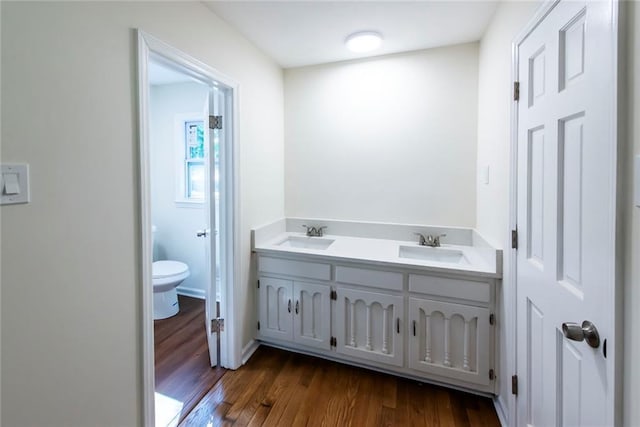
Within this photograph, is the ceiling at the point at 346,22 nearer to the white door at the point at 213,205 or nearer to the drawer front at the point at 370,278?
the white door at the point at 213,205

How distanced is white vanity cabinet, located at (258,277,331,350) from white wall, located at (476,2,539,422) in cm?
109

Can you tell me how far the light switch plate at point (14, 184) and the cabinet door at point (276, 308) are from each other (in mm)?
1567

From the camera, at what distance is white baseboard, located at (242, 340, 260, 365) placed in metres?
2.17

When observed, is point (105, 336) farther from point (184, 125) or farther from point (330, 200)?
point (184, 125)

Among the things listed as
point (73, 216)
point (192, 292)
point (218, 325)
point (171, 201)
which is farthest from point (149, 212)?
point (192, 292)

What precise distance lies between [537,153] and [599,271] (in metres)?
0.60

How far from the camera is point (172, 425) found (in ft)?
5.17

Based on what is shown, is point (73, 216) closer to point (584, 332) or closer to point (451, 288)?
point (584, 332)

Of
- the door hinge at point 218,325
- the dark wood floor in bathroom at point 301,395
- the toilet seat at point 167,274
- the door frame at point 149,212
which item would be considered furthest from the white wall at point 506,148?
the toilet seat at point 167,274

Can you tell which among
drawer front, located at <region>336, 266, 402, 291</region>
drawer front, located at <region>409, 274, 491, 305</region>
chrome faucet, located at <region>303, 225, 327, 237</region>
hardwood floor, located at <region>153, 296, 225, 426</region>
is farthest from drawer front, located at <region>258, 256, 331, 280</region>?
hardwood floor, located at <region>153, 296, 225, 426</region>

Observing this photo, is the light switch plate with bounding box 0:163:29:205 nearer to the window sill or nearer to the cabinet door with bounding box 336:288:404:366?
the cabinet door with bounding box 336:288:404:366

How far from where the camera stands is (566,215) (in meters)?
1.00

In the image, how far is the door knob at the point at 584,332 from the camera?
81cm

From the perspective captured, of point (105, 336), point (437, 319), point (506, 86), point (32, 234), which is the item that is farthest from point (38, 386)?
point (506, 86)
